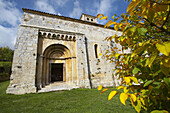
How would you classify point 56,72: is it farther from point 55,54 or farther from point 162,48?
point 162,48

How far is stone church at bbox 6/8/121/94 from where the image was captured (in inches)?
229

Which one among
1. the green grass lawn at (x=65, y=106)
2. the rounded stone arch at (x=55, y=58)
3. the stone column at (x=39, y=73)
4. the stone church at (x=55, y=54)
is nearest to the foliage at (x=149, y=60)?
the green grass lawn at (x=65, y=106)

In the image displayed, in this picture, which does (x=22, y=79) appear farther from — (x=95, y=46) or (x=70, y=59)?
(x=95, y=46)

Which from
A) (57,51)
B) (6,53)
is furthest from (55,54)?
(6,53)

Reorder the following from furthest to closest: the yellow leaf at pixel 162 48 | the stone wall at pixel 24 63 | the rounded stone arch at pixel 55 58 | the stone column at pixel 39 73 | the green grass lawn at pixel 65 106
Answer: the rounded stone arch at pixel 55 58
the stone column at pixel 39 73
the stone wall at pixel 24 63
the green grass lawn at pixel 65 106
the yellow leaf at pixel 162 48

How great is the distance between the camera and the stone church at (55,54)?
5828 mm

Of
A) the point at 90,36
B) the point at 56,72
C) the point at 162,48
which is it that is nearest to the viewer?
the point at 162,48

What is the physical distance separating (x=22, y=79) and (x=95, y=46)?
7.27m

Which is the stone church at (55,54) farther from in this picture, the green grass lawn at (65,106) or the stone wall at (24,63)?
the green grass lawn at (65,106)

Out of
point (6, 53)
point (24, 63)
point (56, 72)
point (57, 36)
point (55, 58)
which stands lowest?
point (56, 72)

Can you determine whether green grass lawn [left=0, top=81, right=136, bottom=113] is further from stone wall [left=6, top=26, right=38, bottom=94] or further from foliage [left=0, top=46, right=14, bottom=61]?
foliage [left=0, top=46, right=14, bottom=61]

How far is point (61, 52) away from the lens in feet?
27.1

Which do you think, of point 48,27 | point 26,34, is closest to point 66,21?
point 48,27

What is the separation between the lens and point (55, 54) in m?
8.09
